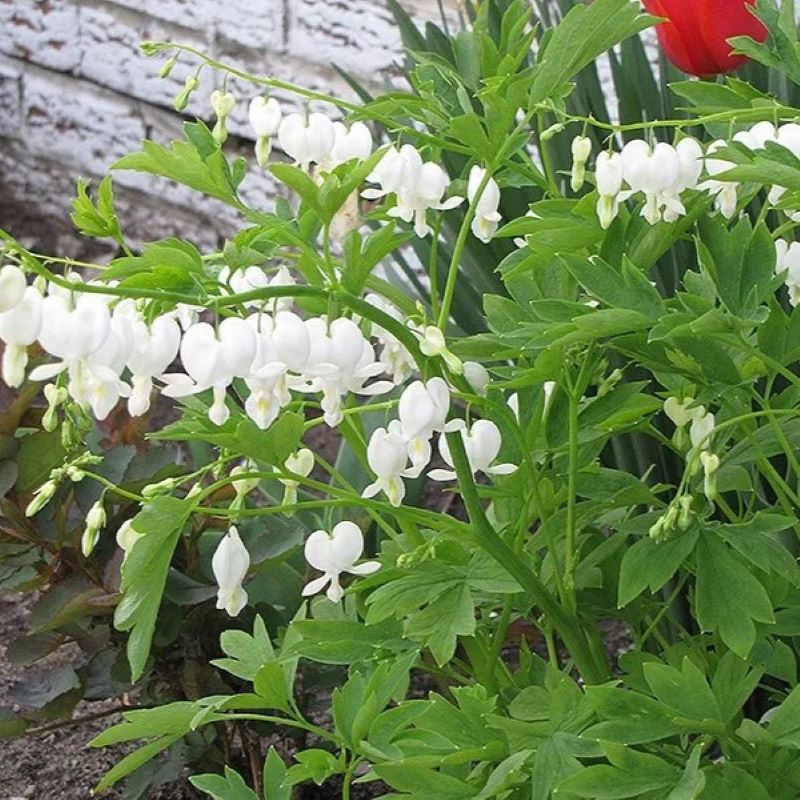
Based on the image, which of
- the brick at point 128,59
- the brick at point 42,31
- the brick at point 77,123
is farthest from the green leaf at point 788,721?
the brick at point 42,31

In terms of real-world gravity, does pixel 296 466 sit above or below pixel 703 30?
below

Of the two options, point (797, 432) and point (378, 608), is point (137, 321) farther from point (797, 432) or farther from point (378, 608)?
point (797, 432)

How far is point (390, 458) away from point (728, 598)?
0.24 metres

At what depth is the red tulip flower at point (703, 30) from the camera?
1.19m

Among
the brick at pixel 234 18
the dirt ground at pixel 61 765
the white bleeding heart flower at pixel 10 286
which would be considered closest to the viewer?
the white bleeding heart flower at pixel 10 286

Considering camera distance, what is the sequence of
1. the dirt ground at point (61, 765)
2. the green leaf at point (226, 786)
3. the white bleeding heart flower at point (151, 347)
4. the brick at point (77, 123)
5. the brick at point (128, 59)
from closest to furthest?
the white bleeding heart flower at point (151, 347)
the green leaf at point (226, 786)
the dirt ground at point (61, 765)
the brick at point (128, 59)
the brick at point (77, 123)

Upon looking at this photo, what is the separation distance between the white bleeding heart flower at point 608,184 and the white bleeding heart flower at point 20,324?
348 mm

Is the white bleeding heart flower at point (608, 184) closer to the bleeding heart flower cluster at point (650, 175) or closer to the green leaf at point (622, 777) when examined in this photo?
the bleeding heart flower cluster at point (650, 175)

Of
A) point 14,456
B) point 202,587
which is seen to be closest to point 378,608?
point 202,587

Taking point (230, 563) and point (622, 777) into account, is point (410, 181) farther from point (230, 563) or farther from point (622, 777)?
point (622, 777)

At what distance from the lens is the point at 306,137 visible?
3.06 feet

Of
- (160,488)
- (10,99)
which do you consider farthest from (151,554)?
(10,99)

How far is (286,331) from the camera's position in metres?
0.75

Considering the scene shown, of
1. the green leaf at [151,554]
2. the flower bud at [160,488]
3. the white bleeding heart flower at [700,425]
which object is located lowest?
the green leaf at [151,554]
